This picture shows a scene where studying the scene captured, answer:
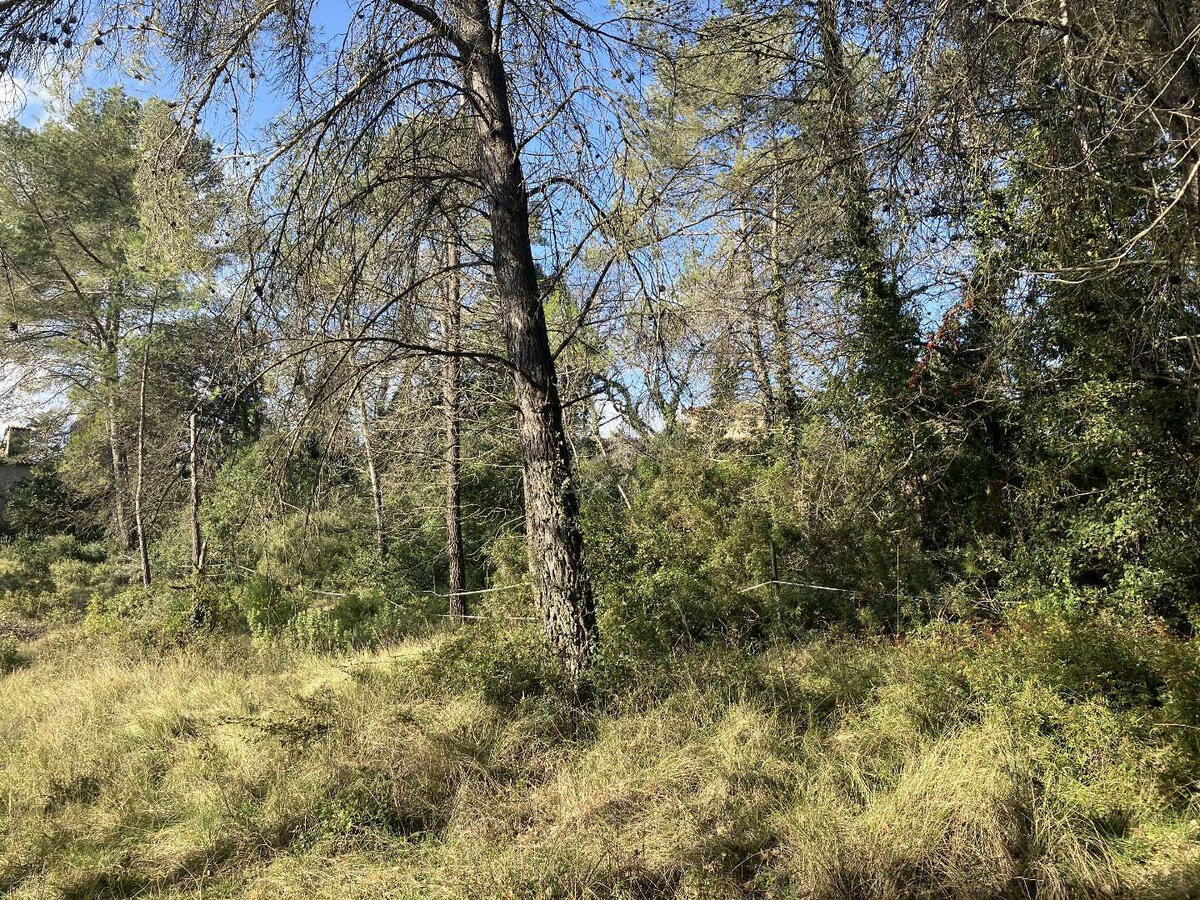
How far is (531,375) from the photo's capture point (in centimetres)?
573

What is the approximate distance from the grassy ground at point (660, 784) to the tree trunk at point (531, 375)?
62 centimetres

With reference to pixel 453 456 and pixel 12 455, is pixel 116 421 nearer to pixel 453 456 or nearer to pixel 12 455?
pixel 453 456

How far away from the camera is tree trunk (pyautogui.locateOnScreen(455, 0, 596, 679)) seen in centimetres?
562

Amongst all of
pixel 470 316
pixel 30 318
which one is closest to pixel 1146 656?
pixel 470 316

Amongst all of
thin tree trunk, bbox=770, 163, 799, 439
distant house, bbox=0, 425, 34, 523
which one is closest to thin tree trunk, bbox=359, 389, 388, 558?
thin tree trunk, bbox=770, 163, 799, 439

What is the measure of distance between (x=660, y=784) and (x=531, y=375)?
325 centimetres

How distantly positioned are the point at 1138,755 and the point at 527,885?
3.51 meters

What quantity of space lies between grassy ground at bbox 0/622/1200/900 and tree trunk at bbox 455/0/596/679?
2.05 feet

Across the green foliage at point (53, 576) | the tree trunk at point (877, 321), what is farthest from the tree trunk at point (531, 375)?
the green foliage at point (53, 576)

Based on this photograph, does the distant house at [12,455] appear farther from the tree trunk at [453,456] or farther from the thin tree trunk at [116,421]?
the tree trunk at [453,456]

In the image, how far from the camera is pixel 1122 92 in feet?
14.7

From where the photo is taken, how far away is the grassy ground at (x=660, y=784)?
11.0ft

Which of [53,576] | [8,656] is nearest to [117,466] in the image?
[53,576]

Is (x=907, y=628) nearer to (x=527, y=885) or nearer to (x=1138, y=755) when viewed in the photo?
(x=1138, y=755)
